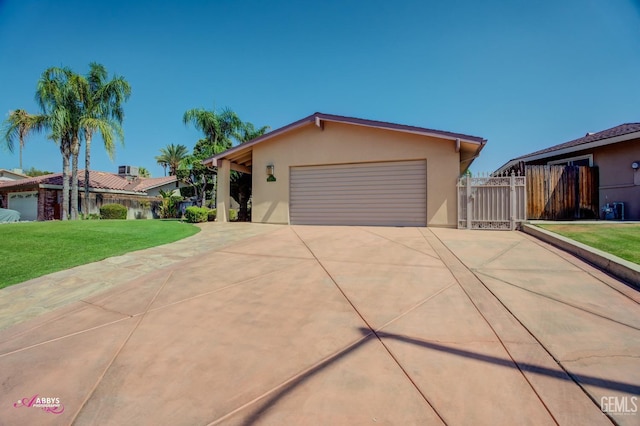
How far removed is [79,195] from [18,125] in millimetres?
5450

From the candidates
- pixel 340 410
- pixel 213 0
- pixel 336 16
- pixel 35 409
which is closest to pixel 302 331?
A: pixel 340 410

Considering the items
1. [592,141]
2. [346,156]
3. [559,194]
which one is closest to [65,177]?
[346,156]

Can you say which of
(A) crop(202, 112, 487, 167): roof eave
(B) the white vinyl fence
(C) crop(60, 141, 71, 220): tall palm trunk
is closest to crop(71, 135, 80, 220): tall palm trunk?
(C) crop(60, 141, 71, 220): tall palm trunk

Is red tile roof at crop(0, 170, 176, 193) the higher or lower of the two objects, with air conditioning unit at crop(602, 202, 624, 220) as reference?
higher

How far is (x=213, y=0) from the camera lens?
10422 millimetres

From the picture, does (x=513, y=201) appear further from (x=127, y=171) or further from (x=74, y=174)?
(x=127, y=171)

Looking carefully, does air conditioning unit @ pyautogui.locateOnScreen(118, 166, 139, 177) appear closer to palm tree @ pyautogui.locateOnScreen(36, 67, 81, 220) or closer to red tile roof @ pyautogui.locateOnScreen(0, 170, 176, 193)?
red tile roof @ pyautogui.locateOnScreen(0, 170, 176, 193)

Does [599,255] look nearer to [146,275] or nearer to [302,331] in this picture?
[302,331]

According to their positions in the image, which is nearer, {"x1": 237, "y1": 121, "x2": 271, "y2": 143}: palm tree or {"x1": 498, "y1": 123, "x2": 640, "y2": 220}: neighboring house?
{"x1": 498, "y1": 123, "x2": 640, "y2": 220}: neighboring house

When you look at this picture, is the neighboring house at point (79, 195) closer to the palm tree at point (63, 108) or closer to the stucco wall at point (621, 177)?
the palm tree at point (63, 108)

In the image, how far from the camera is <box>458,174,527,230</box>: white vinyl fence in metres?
8.31

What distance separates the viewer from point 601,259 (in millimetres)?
4500

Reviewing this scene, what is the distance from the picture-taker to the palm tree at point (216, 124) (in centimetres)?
2131

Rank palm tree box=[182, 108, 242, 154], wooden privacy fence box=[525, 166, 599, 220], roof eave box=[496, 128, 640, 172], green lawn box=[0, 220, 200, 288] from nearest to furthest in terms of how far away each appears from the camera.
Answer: green lawn box=[0, 220, 200, 288] → roof eave box=[496, 128, 640, 172] → wooden privacy fence box=[525, 166, 599, 220] → palm tree box=[182, 108, 242, 154]
